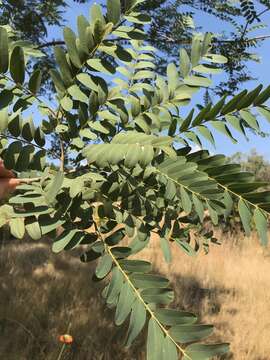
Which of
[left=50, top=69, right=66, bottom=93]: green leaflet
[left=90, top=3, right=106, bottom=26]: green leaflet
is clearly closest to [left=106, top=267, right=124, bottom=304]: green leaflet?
[left=50, top=69, right=66, bottom=93]: green leaflet

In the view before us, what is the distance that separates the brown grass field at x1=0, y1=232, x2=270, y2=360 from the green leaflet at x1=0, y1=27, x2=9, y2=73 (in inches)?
113

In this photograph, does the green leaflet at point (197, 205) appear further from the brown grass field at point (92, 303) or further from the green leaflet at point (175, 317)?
the brown grass field at point (92, 303)

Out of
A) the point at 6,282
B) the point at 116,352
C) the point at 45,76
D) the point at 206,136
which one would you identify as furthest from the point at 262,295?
the point at 206,136

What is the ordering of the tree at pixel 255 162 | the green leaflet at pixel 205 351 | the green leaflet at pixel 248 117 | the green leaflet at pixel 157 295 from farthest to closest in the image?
the tree at pixel 255 162
the green leaflet at pixel 248 117
the green leaflet at pixel 157 295
the green leaflet at pixel 205 351

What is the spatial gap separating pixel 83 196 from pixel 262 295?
208 inches

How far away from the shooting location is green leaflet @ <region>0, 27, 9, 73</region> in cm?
89

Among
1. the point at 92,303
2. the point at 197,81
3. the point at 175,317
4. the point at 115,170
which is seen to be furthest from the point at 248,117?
the point at 92,303

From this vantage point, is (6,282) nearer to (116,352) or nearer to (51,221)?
(116,352)

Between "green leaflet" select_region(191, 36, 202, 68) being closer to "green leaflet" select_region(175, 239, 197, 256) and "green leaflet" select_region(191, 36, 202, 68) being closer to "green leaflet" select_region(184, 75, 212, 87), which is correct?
"green leaflet" select_region(184, 75, 212, 87)

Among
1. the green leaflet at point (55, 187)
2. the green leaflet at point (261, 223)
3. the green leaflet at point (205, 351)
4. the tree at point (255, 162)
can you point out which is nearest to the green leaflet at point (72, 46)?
the green leaflet at point (55, 187)

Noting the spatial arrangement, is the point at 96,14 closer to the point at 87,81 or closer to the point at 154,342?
the point at 87,81

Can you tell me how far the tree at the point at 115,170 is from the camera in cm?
89

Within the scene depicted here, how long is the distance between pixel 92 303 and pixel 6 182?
3.94m

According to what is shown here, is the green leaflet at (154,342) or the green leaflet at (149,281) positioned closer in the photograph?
the green leaflet at (154,342)
